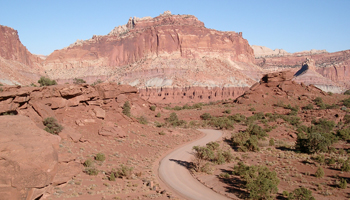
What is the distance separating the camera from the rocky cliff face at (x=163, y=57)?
301ft

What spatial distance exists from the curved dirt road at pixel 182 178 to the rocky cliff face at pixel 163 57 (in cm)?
6577

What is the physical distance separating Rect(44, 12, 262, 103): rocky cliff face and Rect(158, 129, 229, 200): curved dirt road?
6577 centimetres

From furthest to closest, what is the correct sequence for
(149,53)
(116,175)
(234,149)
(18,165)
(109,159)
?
(149,53)
(234,149)
(109,159)
(116,175)
(18,165)

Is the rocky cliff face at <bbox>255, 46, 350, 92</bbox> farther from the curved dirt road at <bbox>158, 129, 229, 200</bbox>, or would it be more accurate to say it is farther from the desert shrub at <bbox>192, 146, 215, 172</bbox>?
the desert shrub at <bbox>192, 146, 215, 172</bbox>

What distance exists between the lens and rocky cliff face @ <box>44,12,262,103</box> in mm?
91812

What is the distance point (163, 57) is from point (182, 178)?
284 feet

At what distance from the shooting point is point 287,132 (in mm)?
32000

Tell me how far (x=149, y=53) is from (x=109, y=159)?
88.8 metres

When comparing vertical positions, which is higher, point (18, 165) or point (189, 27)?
point (189, 27)

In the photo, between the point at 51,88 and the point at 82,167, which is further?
the point at 51,88

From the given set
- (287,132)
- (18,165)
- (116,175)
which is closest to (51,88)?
(116,175)

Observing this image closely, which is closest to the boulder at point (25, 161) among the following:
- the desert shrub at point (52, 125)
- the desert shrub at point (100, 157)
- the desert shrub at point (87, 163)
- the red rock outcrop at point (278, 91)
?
the desert shrub at point (87, 163)

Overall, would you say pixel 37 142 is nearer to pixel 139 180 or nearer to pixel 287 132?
pixel 139 180

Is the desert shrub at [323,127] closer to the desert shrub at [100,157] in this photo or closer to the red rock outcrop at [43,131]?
the red rock outcrop at [43,131]
